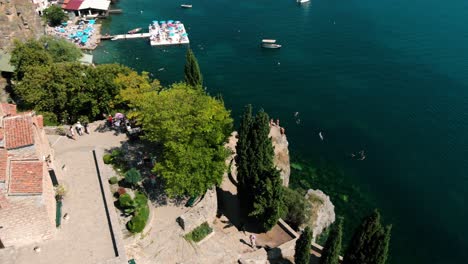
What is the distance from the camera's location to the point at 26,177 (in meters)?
30.2

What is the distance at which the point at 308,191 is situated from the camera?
177 ft

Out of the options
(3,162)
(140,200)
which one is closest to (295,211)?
(140,200)

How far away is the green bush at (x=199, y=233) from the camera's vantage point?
1432 inches

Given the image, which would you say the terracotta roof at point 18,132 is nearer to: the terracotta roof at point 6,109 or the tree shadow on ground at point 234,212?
the terracotta roof at point 6,109

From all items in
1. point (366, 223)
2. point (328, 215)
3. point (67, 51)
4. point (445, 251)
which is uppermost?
point (67, 51)

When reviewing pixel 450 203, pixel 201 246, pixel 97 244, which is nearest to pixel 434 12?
pixel 450 203

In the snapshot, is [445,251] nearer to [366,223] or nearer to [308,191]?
[308,191]

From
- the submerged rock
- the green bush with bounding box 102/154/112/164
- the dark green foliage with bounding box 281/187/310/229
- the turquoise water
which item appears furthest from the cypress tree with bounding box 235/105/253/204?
the turquoise water

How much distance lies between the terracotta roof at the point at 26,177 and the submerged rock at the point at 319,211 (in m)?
30.5

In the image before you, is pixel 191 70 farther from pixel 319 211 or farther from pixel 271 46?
pixel 271 46

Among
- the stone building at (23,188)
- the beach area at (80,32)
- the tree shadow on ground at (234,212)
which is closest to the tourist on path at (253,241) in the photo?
the tree shadow on ground at (234,212)

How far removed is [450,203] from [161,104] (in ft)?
143

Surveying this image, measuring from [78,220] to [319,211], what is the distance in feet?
97.0

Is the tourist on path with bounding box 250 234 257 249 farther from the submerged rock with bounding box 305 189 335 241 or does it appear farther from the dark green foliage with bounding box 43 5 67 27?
the dark green foliage with bounding box 43 5 67 27
